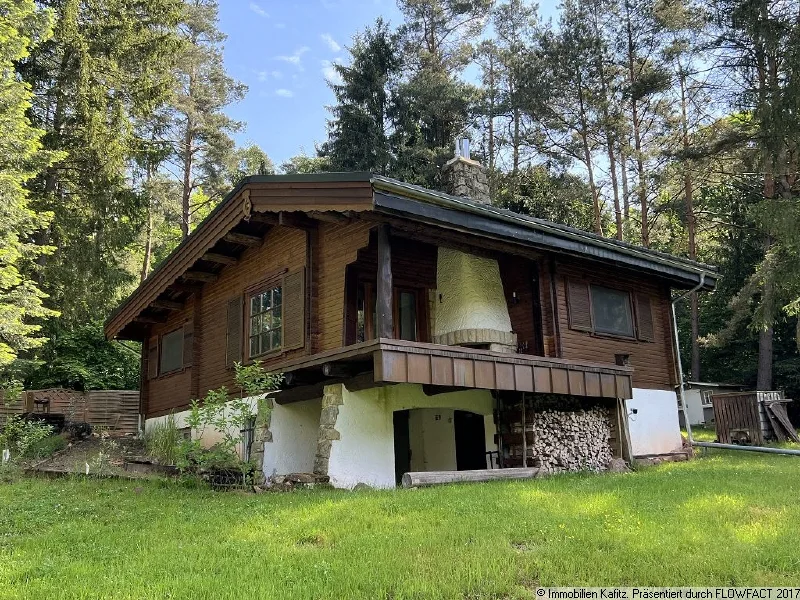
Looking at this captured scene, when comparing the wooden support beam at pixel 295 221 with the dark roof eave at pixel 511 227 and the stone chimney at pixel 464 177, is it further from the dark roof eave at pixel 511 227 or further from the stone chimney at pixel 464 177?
the stone chimney at pixel 464 177

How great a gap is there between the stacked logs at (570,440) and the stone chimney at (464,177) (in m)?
4.69

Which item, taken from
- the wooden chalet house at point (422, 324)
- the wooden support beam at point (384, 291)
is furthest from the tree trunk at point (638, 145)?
the wooden support beam at point (384, 291)

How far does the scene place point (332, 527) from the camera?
6141 millimetres

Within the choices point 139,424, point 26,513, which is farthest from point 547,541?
point 139,424

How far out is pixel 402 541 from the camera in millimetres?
5562

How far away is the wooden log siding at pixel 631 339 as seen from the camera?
12055 mm

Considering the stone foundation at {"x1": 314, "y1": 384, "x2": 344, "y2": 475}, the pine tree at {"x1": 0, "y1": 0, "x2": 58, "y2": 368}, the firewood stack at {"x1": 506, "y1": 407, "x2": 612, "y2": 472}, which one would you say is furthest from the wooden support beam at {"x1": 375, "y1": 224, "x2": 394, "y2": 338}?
the pine tree at {"x1": 0, "y1": 0, "x2": 58, "y2": 368}

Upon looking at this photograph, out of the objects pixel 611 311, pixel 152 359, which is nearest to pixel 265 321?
pixel 152 359

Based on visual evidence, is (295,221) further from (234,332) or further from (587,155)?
(587,155)

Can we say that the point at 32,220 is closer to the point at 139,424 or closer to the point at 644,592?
the point at 139,424

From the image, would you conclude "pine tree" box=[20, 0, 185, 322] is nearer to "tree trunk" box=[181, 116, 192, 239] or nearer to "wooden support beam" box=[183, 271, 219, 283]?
"wooden support beam" box=[183, 271, 219, 283]

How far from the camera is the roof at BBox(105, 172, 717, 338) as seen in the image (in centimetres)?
899

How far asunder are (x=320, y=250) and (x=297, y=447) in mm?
3239

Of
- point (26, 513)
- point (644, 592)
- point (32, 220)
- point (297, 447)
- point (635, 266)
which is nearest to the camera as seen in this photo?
point (644, 592)
